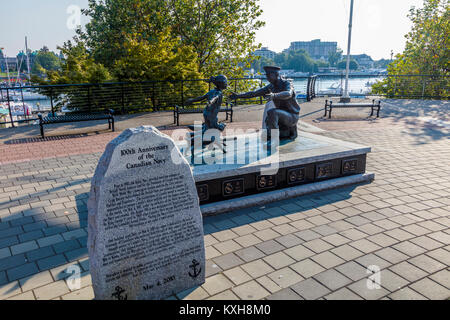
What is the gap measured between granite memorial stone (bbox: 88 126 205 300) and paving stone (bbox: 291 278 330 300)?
114 cm

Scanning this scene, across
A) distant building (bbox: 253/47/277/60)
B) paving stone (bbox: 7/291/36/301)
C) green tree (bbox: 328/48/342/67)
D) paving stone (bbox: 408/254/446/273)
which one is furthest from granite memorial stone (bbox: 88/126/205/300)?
green tree (bbox: 328/48/342/67)

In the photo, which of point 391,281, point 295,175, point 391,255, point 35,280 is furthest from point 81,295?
point 295,175

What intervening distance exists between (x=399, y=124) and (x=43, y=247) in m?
13.1

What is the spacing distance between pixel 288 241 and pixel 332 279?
976mm

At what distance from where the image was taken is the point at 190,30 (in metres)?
20.4

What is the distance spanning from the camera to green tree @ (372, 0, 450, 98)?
23.0m

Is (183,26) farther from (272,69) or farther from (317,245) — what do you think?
(317,245)

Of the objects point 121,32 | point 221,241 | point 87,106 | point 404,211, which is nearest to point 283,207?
point 221,241

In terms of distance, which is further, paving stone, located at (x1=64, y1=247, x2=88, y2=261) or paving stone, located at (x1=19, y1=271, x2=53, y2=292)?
paving stone, located at (x1=64, y1=247, x2=88, y2=261)

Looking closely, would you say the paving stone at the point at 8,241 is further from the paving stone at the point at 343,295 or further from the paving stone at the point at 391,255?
the paving stone at the point at 391,255

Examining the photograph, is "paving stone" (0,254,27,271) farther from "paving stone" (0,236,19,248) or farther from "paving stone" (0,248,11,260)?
"paving stone" (0,236,19,248)

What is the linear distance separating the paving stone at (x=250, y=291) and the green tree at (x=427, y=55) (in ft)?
71.0

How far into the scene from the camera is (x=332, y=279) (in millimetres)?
3828

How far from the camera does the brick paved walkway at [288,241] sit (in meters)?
3.70
